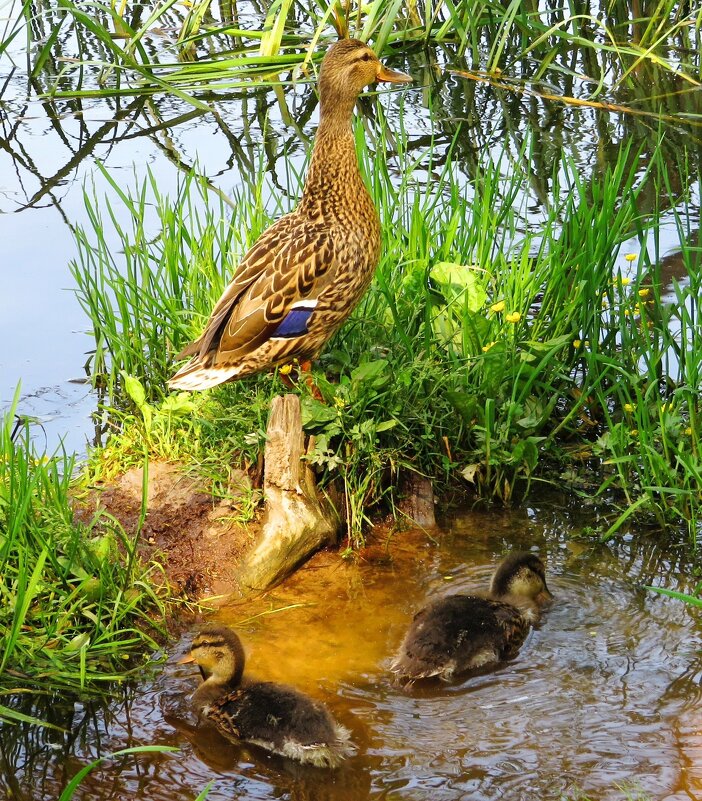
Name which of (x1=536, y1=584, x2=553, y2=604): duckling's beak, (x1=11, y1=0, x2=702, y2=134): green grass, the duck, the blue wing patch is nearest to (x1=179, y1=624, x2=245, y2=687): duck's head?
the duck

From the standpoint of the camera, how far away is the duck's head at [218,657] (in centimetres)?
366

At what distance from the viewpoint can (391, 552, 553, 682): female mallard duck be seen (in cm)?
377

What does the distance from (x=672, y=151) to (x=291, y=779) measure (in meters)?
5.70

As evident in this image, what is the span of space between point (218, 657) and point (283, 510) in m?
0.81

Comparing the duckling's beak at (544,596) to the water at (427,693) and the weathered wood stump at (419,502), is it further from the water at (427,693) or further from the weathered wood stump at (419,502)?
the weathered wood stump at (419,502)

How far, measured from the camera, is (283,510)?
4363 millimetres

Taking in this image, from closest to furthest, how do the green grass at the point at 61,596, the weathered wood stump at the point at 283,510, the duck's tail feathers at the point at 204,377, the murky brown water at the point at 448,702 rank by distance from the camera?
the murky brown water at the point at 448,702 < the green grass at the point at 61,596 < the weathered wood stump at the point at 283,510 < the duck's tail feathers at the point at 204,377

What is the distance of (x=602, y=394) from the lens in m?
4.86

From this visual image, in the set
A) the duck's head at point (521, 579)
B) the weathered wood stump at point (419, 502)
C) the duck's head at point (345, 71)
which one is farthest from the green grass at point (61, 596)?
the duck's head at point (345, 71)

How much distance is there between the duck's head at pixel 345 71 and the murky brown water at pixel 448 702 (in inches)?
76.9

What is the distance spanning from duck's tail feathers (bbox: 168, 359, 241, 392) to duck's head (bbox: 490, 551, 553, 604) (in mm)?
1289

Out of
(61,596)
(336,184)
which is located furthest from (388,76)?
(61,596)

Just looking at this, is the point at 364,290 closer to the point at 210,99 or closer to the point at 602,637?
the point at 602,637

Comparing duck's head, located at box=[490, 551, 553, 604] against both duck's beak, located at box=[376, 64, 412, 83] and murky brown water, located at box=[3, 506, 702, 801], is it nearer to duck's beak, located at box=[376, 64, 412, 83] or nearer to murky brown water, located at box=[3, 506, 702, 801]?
murky brown water, located at box=[3, 506, 702, 801]
